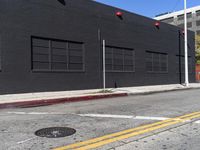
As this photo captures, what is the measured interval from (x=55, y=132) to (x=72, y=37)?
11.2 m

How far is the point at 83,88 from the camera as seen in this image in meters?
17.2

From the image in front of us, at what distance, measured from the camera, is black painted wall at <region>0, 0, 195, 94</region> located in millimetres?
13602

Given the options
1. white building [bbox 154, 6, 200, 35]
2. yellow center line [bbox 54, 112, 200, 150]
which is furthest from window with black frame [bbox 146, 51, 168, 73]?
white building [bbox 154, 6, 200, 35]

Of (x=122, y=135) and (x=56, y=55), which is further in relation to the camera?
(x=56, y=55)

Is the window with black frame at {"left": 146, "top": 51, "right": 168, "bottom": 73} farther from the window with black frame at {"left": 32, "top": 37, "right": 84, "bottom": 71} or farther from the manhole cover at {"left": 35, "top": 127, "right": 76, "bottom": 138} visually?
the manhole cover at {"left": 35, "top": 127, "right": 76, "bottom": 138}

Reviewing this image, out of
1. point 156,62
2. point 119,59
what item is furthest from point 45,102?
point 156,62

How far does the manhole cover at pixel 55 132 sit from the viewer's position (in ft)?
19.2

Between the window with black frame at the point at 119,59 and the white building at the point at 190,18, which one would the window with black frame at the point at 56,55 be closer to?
the window with black frame at the point at 119,59

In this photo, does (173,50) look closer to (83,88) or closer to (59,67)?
(83,88)

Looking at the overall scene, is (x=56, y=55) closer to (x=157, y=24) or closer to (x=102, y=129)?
(x=102, y=129)

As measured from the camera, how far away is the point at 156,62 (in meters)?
24.1

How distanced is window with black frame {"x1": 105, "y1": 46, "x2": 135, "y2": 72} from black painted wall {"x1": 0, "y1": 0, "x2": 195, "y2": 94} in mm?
380

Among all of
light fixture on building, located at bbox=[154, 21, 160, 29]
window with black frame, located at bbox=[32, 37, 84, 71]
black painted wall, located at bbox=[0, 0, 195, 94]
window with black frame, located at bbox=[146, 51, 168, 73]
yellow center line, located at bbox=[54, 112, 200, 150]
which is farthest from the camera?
light fixture on building, located at bbox=[154, 21, 160, 29]

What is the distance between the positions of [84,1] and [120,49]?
4911 millimetres
